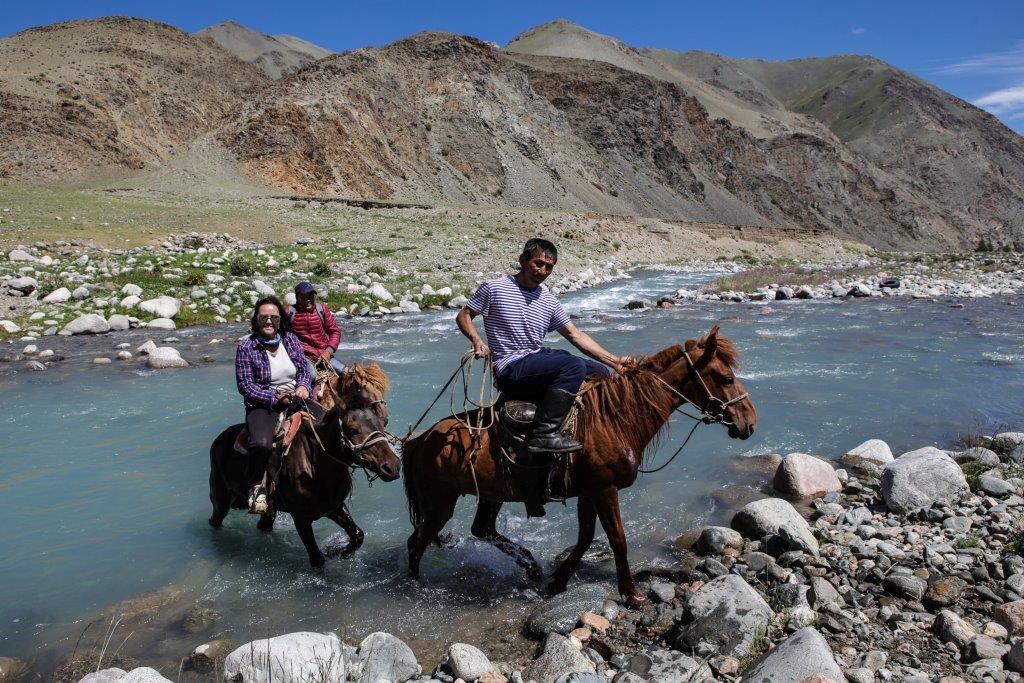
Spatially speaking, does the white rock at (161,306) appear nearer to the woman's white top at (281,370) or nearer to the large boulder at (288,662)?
the woman's white top at (281,370)

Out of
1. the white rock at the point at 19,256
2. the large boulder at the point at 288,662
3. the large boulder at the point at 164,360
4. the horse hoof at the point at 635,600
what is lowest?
the horse hoof at the point at 635,600

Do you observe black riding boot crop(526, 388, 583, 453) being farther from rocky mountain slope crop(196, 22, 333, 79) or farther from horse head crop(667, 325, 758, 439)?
rocky mountain slope crop(196, 22, 333, 79)

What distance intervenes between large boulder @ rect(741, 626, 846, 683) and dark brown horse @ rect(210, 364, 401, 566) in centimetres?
312

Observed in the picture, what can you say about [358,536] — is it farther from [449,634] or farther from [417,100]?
[417,100]

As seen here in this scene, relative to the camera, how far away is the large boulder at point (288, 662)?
14.6 feet

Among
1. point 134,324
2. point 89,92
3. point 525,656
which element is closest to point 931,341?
point 525,656

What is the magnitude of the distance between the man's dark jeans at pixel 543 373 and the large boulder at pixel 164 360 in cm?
1172

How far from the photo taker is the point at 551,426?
5.61 meters

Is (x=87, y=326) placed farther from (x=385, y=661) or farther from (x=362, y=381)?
(x=385, y=661)

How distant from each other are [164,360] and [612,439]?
41.2 feet

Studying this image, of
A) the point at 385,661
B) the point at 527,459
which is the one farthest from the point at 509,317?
the point at 385,661

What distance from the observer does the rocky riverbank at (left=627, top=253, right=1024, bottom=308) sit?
95.1ft

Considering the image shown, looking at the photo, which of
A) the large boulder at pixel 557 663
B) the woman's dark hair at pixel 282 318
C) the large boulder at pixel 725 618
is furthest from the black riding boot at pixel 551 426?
the woman's dark hair at pixel 282 318

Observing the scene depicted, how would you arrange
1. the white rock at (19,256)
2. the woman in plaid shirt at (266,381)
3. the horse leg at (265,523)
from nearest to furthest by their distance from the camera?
1. the woman in plaid shirt at (266,381)
2. the horse leg at (265,523)
3. the white rock at (19,256)
